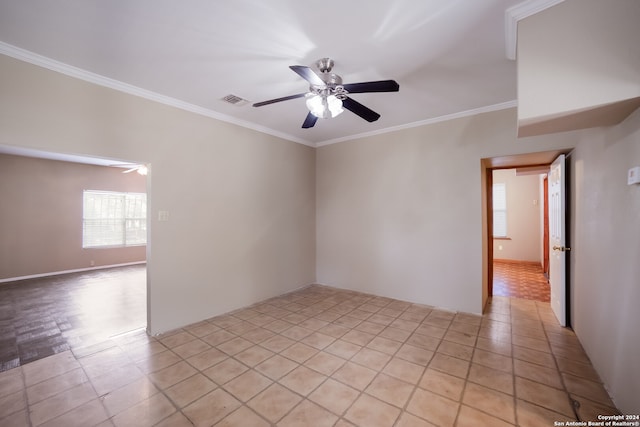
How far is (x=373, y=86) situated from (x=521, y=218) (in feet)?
22.8

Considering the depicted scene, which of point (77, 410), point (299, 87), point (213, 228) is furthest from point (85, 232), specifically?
point (299, 87)

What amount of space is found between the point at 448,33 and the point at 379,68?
632 millimetres

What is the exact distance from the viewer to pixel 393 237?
4195 mm

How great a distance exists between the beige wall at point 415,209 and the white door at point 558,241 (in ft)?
1.57

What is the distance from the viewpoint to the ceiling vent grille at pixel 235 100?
120 inches

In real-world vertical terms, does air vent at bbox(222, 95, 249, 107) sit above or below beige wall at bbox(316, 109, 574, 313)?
above

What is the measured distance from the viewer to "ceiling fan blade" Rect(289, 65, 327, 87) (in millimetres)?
1761

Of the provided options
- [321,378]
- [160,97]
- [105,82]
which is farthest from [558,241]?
[105,82]

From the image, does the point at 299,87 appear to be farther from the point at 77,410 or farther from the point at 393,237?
the point at 77,410

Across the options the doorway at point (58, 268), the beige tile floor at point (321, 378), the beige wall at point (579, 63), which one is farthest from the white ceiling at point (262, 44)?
the beige tile floor at point (321, 378)

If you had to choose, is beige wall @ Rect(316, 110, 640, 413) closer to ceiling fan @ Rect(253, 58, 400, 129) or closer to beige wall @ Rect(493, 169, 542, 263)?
ceiling fan @ Rect(253, 58, 400, 129)

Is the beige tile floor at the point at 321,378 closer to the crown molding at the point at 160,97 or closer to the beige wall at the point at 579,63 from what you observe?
the beige wall at the point at 579,63

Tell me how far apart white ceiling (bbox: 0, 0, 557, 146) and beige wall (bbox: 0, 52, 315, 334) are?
27 centimetres

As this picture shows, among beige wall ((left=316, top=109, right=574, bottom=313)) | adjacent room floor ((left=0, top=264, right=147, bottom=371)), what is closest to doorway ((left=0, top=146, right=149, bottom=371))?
adjacent room floor ((left=0, top=264, right=147, bottom=371))
